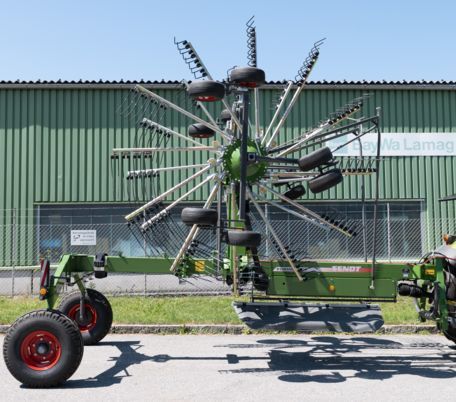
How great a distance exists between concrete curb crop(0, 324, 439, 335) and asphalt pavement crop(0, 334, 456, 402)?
0.96 feet

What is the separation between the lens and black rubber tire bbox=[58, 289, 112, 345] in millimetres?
9406

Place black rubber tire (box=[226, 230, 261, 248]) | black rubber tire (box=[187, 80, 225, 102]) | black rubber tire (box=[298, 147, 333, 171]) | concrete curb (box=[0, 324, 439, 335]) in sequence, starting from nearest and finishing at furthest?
1. black rubber tire (box=[226, 230, 261, 248])
2. black rubber tire (box=[187, 80, 225, 102])
3. black rubber tire (box=[298, 147, 333, 171])
4. concrete curb (box=[0, 324, 439, 335])

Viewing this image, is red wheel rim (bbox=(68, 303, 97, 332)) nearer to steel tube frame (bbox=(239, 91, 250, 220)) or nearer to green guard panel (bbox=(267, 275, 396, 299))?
green guard panel (bbox=(267, 275, 396, 299))

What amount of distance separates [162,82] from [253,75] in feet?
39.3

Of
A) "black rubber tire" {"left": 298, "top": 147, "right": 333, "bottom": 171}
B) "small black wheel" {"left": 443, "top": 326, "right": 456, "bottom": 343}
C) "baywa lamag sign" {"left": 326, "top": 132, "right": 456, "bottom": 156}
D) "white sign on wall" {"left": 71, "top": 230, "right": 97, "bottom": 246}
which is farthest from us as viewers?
"baywa lamag sign" {"left": 326, "top": 132, "right": 456, "bottom": 156}

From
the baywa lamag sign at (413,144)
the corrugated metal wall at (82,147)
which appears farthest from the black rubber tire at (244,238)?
the baywa lamag sign at (413,144)

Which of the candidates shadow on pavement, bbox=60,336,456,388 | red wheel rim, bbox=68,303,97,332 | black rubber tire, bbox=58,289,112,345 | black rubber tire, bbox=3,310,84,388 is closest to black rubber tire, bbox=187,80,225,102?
black rubber tire, bbox=3,310,84,388

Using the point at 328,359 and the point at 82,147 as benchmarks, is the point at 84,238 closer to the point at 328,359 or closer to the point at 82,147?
the point at 82,147

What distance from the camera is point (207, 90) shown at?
730cm

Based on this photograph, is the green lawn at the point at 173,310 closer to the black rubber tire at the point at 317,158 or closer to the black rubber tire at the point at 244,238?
the black rubber tire at the point at 244,238

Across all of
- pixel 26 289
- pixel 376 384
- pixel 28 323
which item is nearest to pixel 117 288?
pixel 26 289

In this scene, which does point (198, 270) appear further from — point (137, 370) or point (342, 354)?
point (342, 354)

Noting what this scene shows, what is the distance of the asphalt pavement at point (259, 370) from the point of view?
6660 mm

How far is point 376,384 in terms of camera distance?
7121 millimetres
